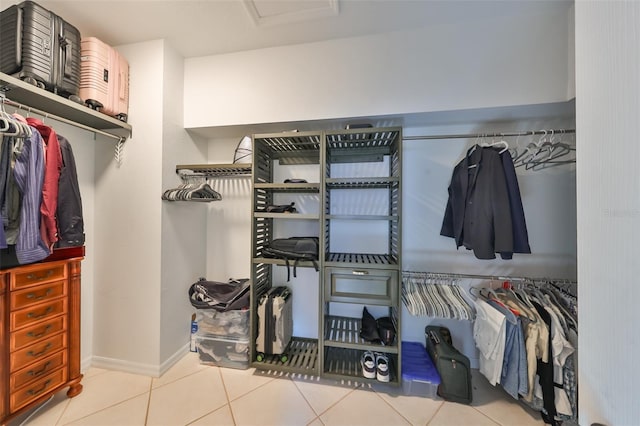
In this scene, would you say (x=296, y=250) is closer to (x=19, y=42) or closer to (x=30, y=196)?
(x=30, y=196)

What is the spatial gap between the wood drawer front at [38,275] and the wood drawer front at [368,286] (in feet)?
5.25

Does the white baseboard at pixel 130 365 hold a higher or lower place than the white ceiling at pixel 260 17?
lower

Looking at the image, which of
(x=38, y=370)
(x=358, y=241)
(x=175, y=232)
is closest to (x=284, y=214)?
(x=358, y=241)

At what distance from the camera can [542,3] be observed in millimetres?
1299

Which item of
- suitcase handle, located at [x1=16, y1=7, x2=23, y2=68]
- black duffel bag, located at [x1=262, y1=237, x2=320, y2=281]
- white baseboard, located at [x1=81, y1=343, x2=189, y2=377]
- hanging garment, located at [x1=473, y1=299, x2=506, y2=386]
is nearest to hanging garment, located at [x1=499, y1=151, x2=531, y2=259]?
hanging garment, located at [x1=473, y1=299, x2=506, y2=386]

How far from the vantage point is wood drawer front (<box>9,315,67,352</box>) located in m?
1.09

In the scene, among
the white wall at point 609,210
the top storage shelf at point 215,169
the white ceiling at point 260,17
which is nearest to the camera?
the white wall at point 609,210

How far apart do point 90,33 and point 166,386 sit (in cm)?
253

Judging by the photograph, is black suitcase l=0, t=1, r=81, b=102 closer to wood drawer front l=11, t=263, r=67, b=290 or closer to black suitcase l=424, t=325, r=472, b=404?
wood drawer front l=11, t=263, r=67, b=290

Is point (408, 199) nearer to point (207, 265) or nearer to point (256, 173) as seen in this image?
point (256, 173)

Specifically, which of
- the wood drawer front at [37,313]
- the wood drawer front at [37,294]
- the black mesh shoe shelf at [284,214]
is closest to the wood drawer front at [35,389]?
the wood drawer front at [37,313]

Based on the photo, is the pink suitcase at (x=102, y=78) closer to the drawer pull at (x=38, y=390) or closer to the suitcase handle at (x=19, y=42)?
the suitcase handle at (x=19, y=42)

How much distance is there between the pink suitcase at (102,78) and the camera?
1387mm

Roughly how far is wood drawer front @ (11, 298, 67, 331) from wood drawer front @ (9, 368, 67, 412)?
0.33 metres
